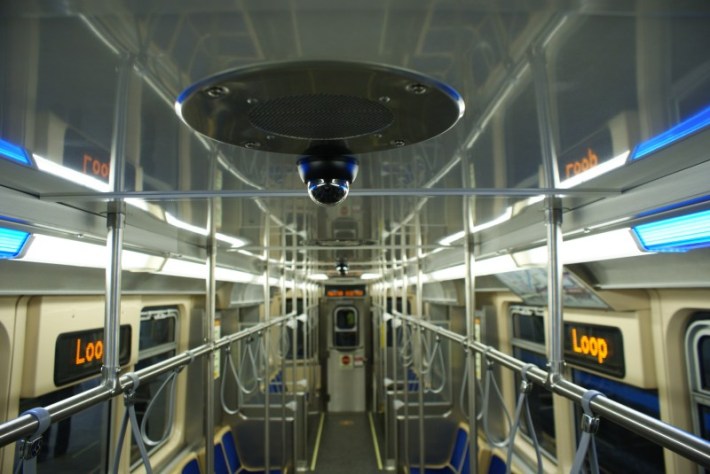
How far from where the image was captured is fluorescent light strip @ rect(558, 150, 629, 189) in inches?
53.8

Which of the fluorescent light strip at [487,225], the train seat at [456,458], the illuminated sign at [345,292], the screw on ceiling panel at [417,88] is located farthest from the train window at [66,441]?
the illuminated sign at [345,292]

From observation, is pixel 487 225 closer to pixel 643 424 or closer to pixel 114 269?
A: pixel 643 424

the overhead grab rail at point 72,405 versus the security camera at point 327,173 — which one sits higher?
the security camera at point 327,173

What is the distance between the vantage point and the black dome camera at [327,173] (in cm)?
102

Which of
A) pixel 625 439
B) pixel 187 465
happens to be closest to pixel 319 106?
pixel 625 439

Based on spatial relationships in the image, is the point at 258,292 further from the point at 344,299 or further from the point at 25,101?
the point at 25,101

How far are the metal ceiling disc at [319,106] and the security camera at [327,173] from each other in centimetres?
5

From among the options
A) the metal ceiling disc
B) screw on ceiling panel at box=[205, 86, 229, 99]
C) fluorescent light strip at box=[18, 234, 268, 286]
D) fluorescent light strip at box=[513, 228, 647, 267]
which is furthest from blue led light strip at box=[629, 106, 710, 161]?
fluorescent light strip at box=[18, 234, 268, 286]

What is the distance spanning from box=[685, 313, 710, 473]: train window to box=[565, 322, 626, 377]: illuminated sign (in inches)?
13.6

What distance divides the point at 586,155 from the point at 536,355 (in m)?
3.06

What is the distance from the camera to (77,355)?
8.36 ft

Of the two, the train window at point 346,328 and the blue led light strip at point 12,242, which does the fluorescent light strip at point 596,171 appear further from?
the train window at point 346,328

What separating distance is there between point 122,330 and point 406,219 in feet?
6.58

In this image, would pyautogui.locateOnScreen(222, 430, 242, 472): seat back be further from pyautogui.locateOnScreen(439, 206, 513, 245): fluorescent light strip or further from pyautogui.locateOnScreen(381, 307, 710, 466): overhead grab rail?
pyautogui.locateOnScreen(381, 307, 710, 466): overhead grab rail
